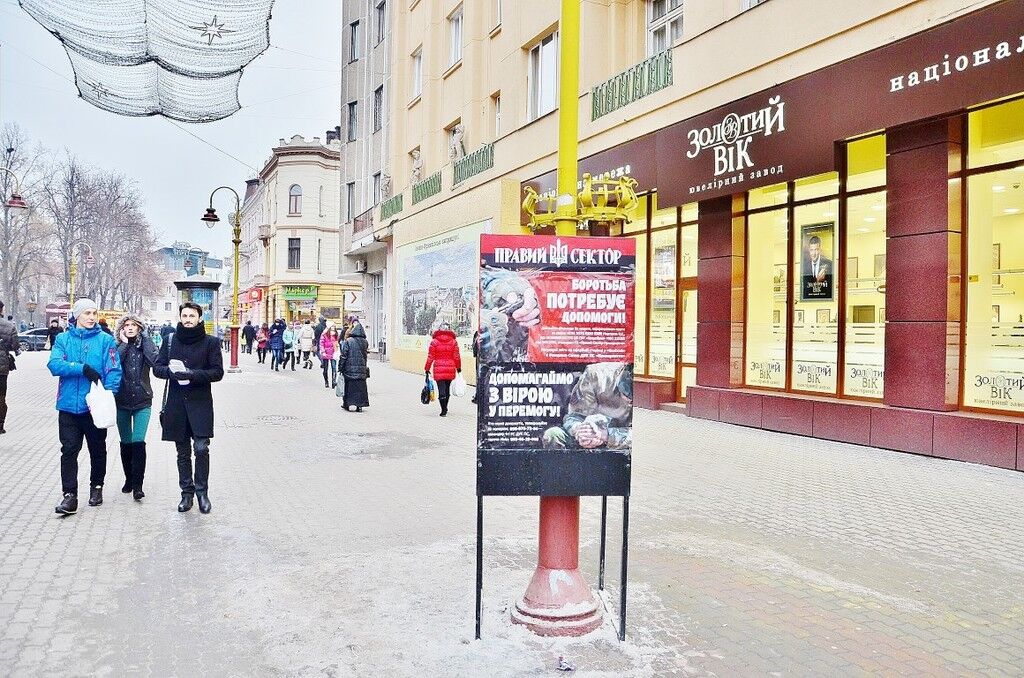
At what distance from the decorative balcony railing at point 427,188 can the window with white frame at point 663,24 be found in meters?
9.91

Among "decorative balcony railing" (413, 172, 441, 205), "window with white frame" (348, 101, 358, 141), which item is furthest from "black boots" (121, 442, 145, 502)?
"window with white frame" (348, 101, 358, 141)

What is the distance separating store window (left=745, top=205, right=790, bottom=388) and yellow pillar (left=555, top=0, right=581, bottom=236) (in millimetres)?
9294

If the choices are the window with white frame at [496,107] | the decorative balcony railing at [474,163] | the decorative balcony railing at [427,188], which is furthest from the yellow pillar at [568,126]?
the decorative balcony railing at [427,188]

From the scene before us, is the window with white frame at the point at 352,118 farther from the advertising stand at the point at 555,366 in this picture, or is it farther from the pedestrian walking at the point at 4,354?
the advertising stand at the point at 555,366

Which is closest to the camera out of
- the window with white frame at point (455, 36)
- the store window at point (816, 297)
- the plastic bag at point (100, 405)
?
the plastic bag at point (100, 405)

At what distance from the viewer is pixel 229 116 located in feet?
27.3

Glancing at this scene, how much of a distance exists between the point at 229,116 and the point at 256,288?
6230cm

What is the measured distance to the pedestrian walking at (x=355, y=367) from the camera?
14781 millimetres

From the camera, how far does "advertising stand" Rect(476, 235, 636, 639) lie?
13.0ft

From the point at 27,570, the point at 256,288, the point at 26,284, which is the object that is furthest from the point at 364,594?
the point at 26,284

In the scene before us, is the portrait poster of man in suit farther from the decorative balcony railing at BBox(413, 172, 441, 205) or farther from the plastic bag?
the decorative balcony railing at BBox(413, 172, 441, 205)

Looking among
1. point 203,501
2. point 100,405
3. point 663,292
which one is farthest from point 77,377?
point 663,292

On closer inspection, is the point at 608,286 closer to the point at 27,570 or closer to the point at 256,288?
the point at 27,570

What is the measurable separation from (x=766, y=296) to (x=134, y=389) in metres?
9.73
